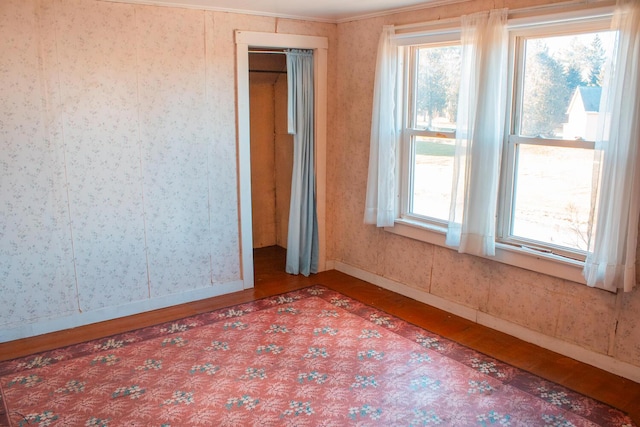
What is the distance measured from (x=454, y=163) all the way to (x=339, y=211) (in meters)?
1.64

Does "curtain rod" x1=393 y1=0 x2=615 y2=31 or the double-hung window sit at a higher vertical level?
"curtain rod" x1=393 y1=0 x2=615 y2=31

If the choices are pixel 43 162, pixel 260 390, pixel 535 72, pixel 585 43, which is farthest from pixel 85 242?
pixel 585 43

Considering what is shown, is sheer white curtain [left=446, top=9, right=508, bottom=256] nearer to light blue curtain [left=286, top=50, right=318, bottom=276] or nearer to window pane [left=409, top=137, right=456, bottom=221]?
window pane [left=409, top=137, right=456, bottom=221]

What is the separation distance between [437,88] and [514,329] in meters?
2.01

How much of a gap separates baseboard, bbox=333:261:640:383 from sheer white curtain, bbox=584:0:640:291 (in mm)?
544

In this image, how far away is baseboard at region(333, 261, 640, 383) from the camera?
335 centimetres

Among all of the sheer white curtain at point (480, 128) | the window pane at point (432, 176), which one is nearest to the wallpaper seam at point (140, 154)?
the window pane at point (432, 176)

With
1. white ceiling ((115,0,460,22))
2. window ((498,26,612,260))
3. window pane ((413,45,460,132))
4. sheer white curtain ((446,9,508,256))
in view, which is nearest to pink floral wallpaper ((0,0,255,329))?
white ceiling ((115,0,460,22))

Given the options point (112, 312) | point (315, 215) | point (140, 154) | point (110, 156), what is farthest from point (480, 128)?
point (112, 312)

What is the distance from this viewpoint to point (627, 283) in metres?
3.12

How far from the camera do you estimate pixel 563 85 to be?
3.48 meters

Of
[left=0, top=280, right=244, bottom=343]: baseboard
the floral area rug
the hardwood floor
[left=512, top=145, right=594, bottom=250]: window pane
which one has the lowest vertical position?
the floral area rug

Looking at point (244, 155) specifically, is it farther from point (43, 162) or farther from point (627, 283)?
point (627, 283)

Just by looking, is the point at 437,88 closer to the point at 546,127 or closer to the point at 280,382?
the point at 546,127
